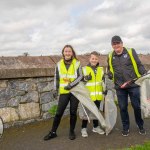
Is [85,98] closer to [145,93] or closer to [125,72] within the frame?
[125,72]

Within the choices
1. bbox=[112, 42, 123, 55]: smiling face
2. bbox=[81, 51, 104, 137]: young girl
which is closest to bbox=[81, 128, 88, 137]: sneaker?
bbox=[81, 51, 104, 137]: young girl

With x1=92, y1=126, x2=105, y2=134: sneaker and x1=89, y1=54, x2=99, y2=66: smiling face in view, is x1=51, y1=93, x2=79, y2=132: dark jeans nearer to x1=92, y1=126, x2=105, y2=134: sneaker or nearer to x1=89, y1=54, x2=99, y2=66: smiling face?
x1=92, y1=126, x2=105, y2=134: sneaker

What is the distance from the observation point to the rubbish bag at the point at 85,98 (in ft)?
19.9

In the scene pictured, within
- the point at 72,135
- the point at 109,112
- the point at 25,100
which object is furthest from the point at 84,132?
the point at 25,100

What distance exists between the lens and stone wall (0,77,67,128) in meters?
6.96

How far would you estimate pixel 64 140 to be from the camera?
237 inches

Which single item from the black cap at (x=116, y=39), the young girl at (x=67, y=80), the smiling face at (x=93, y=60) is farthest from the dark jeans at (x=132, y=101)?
the black cap at (x=116, y=39)

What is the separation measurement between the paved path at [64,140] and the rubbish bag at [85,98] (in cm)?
40

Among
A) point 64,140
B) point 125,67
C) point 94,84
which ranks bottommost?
point 64,140

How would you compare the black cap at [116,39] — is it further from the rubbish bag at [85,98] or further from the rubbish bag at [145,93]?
the rubbish bag at [85,98]

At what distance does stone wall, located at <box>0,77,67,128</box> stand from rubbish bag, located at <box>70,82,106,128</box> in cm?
155

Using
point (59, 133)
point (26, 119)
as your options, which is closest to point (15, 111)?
point (26, 119)

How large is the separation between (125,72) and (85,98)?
882 mm

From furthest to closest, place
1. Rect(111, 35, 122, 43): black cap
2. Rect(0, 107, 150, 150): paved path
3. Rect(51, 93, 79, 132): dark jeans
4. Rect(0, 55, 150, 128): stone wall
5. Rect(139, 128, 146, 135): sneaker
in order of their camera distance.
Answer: Rect(0, 55, 150, 128): stone wall
Rect(139, 128, 146, 135): sneaker
Rect(51, 93, 79, 132): dark jeans
Rect(111, 35, 122, 43): black cap
Rect(0, 107, 150, 150): paved path
